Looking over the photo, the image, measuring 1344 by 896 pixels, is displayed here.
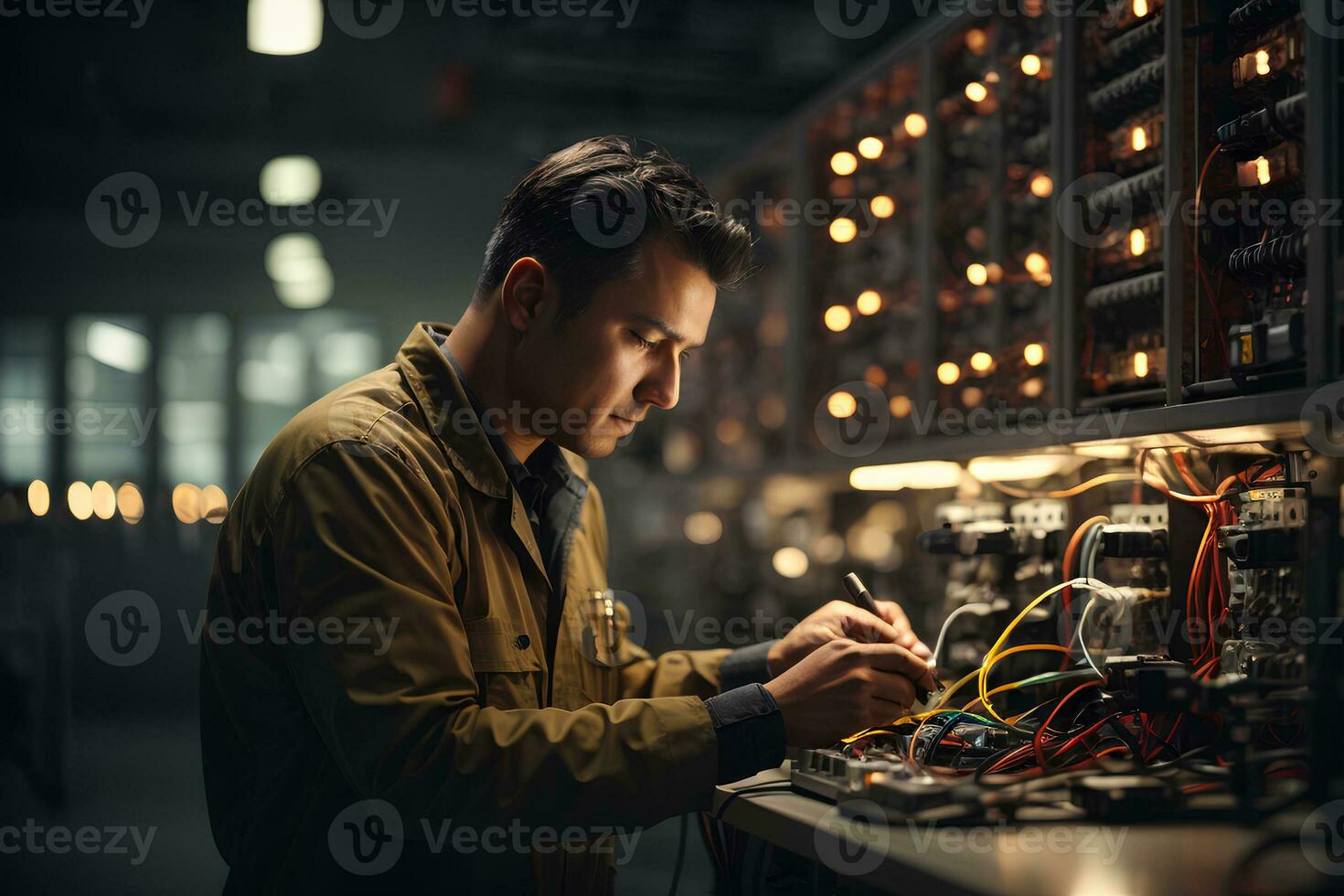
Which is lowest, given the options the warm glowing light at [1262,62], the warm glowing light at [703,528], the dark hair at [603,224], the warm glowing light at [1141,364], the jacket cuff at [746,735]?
the jacket cuff at [746,735]

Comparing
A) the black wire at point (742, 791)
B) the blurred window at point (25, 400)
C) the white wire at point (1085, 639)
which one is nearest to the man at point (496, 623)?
the black wire at point (742, 791)

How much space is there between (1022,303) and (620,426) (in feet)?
3.36

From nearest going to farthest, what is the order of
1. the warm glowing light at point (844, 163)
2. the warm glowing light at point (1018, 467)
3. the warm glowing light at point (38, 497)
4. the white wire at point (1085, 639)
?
the white wire at point (1085, 639), the warm glowing light at point (1018, 467), the warm glowing light at point (844, 163), the warm glowing light at point (38, 497)

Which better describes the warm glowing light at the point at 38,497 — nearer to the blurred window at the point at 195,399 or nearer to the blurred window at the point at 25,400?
the blurred window at the point at 25,400

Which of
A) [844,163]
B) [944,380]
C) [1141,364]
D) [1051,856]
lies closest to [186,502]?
[844,163]

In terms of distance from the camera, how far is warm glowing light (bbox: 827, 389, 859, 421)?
113 inches

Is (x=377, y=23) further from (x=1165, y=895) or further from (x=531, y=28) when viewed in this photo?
(x=1165, y=895)

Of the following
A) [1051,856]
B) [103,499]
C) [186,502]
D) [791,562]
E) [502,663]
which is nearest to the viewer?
[1051,856]

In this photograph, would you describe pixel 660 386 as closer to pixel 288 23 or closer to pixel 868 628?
pixel 868 628

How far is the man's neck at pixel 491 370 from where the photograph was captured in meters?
1.54

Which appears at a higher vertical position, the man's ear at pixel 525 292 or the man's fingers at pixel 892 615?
the man's ear at pixel 525 292

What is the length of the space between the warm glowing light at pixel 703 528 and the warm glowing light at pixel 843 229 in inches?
65.4

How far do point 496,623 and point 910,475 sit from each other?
1.56 metres

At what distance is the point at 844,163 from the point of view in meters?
3.00
